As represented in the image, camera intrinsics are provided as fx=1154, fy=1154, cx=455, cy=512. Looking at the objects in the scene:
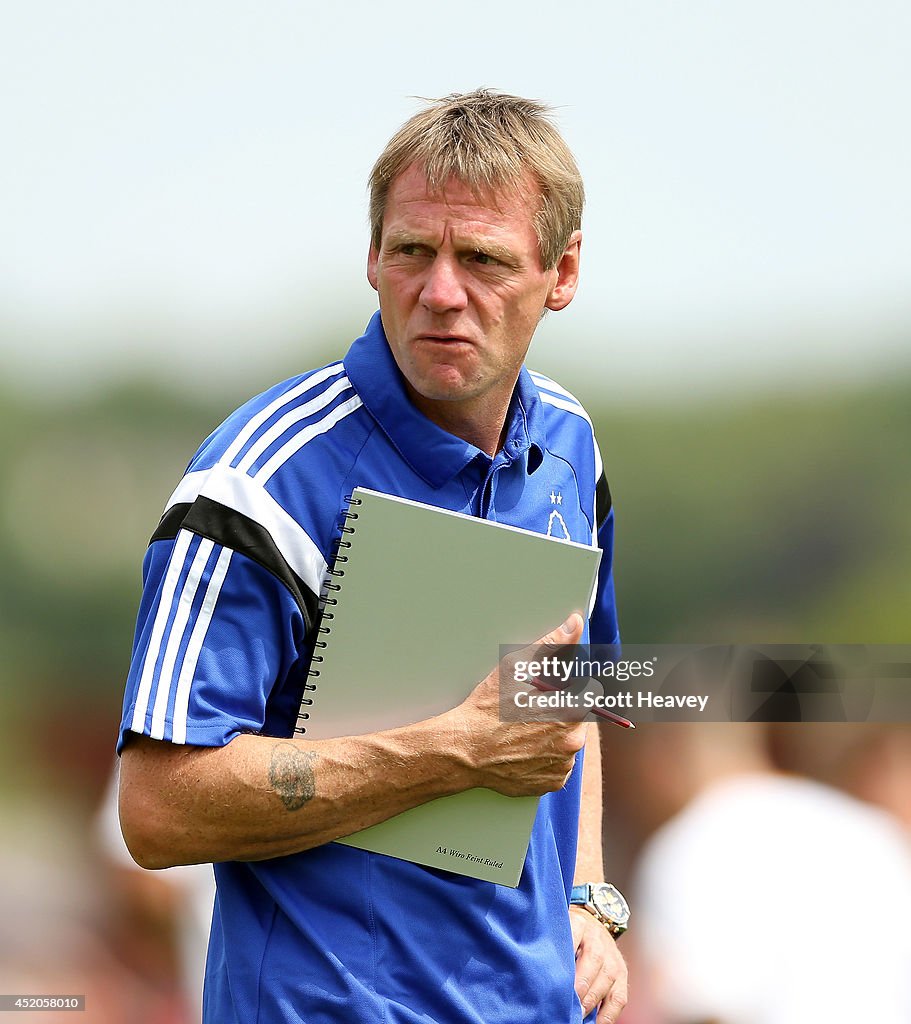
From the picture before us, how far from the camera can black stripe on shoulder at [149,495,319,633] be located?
5.04 ft

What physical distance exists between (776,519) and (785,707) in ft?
28.9

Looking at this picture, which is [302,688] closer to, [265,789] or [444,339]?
[265,789]

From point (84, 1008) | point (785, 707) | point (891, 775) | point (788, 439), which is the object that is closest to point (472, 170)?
point (785, 707)

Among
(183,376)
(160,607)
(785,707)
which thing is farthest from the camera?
(183,376)

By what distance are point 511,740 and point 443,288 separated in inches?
26.2

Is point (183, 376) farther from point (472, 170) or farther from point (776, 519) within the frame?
point (472, 170)

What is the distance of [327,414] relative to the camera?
5.66 ft

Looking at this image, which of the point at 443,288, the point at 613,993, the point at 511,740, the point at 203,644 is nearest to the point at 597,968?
the point at 613,993

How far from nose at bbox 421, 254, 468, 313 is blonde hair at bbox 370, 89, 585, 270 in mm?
121

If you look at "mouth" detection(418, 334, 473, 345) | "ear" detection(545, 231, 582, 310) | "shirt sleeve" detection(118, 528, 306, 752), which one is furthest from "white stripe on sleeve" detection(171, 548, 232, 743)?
"ear" detection(545, 231, 582, 310)

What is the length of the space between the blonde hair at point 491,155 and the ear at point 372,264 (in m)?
0.01

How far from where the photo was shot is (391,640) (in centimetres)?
167

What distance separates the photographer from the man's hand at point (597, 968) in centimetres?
197

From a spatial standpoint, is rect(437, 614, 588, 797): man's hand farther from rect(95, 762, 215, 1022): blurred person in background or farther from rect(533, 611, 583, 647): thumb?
rect(95, 762, 215, 1022): blurred person in background
